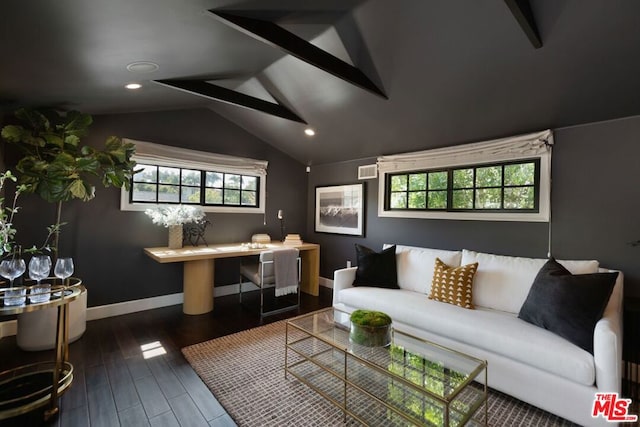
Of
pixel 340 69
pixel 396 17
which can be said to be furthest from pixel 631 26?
pixel 340 69

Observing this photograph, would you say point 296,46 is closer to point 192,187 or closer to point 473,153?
point 473,153

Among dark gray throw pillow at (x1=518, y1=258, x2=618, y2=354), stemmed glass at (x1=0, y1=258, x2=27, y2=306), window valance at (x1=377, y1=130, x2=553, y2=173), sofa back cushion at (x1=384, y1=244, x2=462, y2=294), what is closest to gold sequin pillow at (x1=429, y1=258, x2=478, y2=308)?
sofa back cushion at (x1=384, y1=244, x2=462, y2=294)

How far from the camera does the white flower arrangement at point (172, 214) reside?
3459 mm

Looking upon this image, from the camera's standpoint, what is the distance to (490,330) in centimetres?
202

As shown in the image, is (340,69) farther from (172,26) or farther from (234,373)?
(234,373)

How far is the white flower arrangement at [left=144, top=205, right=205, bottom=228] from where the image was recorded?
3.46 meters

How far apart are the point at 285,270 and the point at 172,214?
1524 millimetres

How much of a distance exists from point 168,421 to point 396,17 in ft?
9.91

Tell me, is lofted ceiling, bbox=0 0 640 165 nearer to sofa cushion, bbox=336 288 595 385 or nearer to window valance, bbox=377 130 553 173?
window valance, bbox=377 130 553 173

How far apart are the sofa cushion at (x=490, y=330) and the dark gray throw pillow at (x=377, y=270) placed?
0.60 ft

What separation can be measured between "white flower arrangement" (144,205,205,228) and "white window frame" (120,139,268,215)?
15 centimetres

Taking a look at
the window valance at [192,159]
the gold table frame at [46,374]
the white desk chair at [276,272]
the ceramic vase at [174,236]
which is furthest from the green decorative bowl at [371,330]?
the window valance at [192,159]

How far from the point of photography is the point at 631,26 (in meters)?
1.67

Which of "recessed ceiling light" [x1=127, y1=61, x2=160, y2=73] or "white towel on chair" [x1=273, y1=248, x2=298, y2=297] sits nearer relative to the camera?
"recessed ceiling light" [x1=127, y1=61, x2=160, y2=73]
